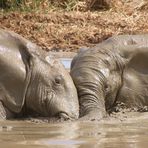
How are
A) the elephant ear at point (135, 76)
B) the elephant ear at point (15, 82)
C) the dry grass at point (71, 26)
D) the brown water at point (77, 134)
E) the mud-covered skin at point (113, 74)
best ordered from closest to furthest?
the brown water at point (77, 134) → the elephant ear at point (15, 82) → the mud-covered skin at point (113, 74) → the elephant ear at point (135, 76) → the dry grass at point (71, 26)

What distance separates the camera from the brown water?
6094 millimetres

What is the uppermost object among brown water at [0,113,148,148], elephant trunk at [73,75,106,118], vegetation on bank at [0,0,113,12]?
vegetation on bank at [0,0,113,12]

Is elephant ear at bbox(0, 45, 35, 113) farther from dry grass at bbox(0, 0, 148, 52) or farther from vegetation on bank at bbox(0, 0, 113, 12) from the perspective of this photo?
vegetation on bank at bbox(0, 0, 113, 12)

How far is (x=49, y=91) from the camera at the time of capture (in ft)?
27.7

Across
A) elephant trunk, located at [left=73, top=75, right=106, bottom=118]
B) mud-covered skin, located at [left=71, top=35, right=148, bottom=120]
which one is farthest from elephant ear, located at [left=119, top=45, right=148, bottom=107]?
elephant trunk, located at [left=73, top=75, right=106, bottom=118]

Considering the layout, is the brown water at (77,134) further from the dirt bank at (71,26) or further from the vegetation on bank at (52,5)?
the vegetation on bank at (52,5)

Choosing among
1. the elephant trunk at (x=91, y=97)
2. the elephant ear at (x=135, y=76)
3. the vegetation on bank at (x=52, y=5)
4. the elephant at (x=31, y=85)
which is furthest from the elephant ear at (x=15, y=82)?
the vegetation on bank at (x=52, y=5)

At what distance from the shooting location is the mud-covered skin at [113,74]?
8.60 m

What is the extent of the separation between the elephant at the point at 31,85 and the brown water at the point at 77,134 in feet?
1.41

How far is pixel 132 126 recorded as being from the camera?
7.41 m

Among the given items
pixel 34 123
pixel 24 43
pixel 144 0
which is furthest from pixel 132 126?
pixel 144 0

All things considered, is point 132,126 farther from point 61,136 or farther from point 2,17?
point 2,17

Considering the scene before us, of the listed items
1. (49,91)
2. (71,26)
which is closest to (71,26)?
(71,26)

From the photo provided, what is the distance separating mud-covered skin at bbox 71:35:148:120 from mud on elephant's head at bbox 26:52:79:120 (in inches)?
7.7
